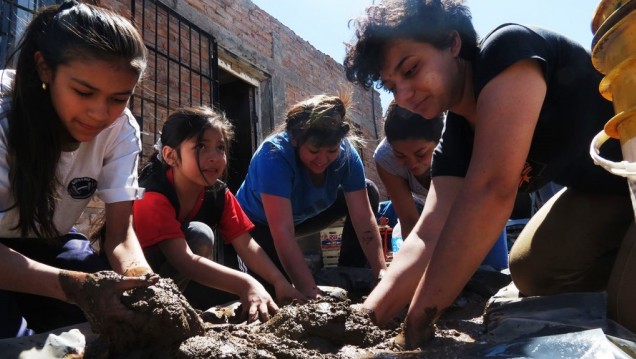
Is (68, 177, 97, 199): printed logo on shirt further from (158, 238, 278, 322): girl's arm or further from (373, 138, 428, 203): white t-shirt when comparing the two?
(373, 138, 428, 203): white t-shirt

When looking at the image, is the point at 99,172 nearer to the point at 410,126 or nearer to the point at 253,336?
the point at 253,336

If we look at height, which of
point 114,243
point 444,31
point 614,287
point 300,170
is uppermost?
point 444,31

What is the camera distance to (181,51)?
482 cm

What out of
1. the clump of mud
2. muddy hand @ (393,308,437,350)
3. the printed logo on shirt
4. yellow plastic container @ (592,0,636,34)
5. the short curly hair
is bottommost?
muddy hand @ (393,308,437,350)

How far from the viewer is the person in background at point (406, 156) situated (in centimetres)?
283

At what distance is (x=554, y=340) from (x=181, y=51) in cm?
437

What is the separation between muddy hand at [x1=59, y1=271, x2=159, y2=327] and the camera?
130 centimetres

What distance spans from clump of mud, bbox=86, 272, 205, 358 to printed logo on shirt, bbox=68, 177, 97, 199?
0.80 metres

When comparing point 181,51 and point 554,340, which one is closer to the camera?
point 554,340

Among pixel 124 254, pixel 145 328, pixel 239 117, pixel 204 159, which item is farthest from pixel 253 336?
A: pixel 239 117

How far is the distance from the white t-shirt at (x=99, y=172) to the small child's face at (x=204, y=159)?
525mm

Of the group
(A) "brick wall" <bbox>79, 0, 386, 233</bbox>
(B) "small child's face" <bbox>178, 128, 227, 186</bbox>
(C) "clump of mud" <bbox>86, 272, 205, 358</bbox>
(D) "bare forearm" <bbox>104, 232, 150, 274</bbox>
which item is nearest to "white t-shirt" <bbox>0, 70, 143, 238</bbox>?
(D) "bare forearm" <bbox>104, 232, 150, 274</bbox>

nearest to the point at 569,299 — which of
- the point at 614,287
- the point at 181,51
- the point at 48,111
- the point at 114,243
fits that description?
the point at 614,287

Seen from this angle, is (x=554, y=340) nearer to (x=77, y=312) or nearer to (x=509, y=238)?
(x=77, y=312)
